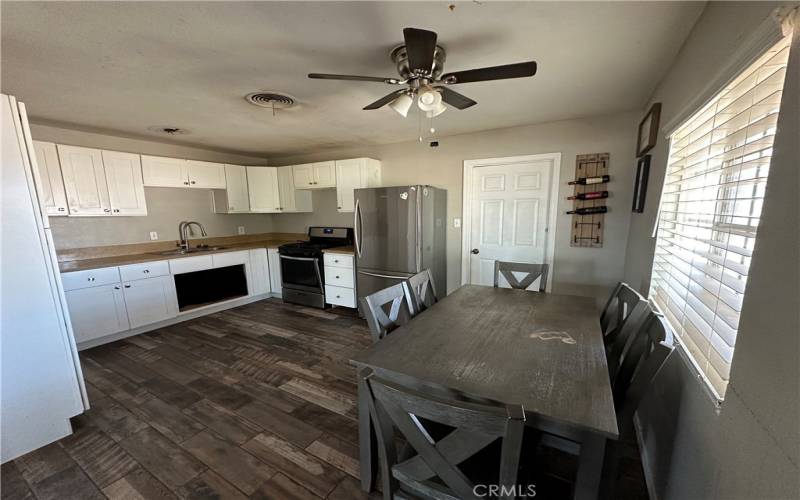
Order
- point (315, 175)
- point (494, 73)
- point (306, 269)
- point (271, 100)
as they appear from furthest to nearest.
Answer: point (315, 175) → point (306, 269) → point (271, 100) → point (494, 73)

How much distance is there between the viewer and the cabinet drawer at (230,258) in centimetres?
393

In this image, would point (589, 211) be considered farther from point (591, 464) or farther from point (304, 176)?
point (304, 176)

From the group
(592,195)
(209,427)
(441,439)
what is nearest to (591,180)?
(592,195)

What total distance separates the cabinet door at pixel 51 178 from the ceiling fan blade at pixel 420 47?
3.79m

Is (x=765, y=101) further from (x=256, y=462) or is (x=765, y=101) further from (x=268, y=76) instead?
(x=256, y=462)

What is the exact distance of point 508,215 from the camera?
3416 mm

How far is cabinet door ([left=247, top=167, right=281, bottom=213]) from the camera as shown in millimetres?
4590

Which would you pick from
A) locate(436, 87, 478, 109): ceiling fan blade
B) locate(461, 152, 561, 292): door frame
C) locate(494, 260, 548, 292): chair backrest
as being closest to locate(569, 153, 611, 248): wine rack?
locate(461, 152, 561, 292): door frame

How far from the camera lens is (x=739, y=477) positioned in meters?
0.79

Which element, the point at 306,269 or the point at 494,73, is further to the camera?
the point at 306,269

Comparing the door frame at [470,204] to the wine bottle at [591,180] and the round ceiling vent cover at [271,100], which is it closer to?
the wine bottle at [591,180]

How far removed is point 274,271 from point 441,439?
4.32 meters

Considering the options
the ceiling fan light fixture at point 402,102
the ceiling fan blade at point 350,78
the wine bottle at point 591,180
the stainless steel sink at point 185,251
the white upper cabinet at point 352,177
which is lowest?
the stainless steel sink at point 185,251

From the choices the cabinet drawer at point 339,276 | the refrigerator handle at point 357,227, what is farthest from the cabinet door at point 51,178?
the refrigerator handle at point 357,227
